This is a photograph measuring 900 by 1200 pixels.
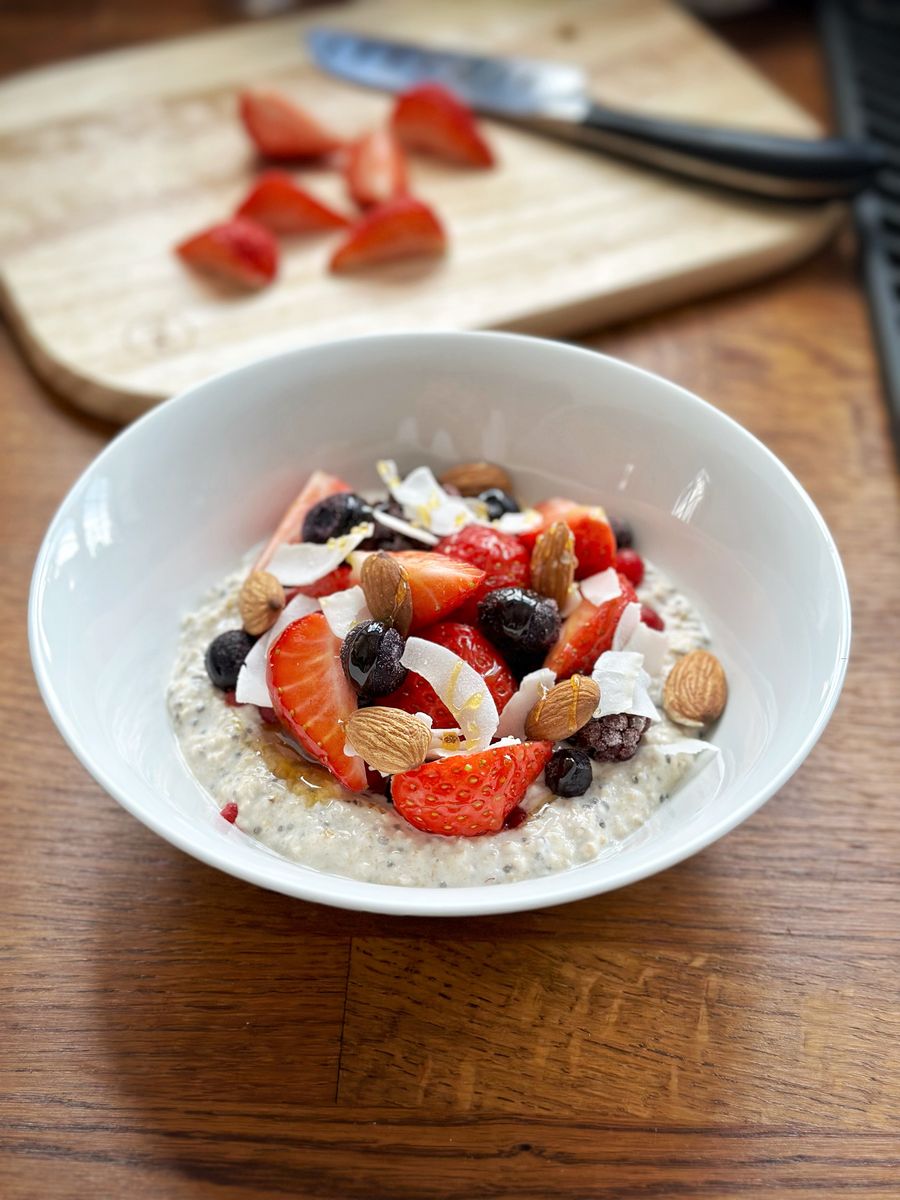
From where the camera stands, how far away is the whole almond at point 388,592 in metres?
1.28

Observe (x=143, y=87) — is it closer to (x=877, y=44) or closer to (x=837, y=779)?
(x=877, y=44)

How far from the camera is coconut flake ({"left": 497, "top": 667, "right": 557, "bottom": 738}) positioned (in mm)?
1293

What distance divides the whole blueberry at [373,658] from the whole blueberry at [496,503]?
12.4 inches

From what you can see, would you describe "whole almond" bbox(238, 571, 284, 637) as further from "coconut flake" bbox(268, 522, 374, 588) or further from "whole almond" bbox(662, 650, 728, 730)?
"whole almond" bbox(662, 650, 728, 730)

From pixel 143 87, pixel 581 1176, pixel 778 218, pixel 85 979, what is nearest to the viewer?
pixel 581 1176

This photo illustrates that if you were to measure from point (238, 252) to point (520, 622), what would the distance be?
105 cm

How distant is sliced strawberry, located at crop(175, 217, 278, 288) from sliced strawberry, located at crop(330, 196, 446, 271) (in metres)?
0.12

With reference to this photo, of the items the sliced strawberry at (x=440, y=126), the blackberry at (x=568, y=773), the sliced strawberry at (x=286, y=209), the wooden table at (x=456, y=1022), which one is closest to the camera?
the wooden table at (x=456, y=1022)

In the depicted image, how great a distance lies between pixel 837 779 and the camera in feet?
4.75

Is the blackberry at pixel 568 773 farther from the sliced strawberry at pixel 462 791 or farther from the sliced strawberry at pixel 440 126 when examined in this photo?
the sliced strawberry at pixel 440 126

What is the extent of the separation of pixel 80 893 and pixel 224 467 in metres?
0.57

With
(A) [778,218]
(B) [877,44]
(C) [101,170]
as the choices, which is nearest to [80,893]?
(C) [101,170]

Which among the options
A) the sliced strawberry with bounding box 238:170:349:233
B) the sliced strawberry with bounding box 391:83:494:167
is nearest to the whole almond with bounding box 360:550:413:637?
the sliced strawberry with bounding box 238:170:349:233

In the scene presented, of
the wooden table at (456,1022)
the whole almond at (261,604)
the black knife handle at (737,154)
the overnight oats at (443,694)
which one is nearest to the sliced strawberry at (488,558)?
the overnight oats at (443,694)
